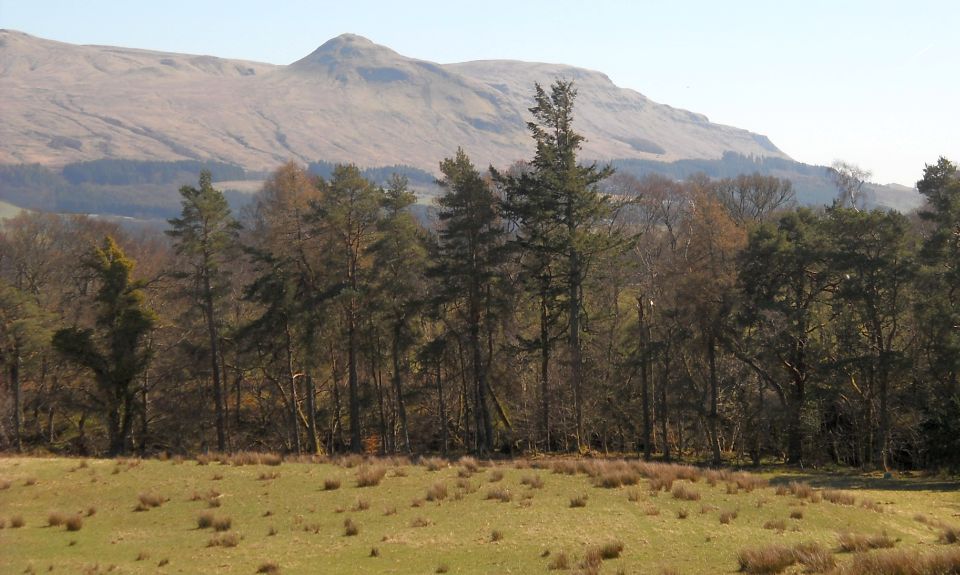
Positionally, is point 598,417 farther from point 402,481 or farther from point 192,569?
point 192,569

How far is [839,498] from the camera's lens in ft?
66.7

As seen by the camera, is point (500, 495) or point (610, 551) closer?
point (610, 551)

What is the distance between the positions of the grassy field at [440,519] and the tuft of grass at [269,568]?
4cm

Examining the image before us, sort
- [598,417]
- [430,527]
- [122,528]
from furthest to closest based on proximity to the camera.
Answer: [598,417] → [122,528] → [430,527]

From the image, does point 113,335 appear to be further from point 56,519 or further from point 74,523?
point 74,523

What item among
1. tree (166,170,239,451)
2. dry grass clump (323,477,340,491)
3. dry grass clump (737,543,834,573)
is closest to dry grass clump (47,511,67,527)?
dry grass clump (323,477,340,491)

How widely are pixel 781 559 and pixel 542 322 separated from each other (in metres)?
25.9

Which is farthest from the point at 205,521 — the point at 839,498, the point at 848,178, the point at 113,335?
the point at 848,178

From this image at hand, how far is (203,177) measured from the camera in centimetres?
4112

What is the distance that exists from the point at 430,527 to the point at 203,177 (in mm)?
28462

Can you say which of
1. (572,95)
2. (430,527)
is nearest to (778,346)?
(572,95)

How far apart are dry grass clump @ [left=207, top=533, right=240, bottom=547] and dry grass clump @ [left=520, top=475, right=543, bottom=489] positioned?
835 centimetres

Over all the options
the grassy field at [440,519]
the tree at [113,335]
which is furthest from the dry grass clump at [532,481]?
the tree at [113,335]

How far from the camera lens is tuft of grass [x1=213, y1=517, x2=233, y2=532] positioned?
758 inches
